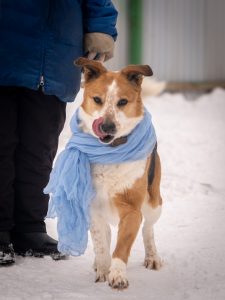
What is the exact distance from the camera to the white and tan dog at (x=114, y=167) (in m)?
2.61

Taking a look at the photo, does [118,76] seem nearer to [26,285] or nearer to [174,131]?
[26,285]

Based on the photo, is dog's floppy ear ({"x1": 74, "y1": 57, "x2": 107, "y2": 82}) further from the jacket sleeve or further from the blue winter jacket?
the jacket sleeve

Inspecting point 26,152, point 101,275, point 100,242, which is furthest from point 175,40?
point 101,275

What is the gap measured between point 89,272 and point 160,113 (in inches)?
227

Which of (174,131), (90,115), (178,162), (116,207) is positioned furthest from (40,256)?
(174,131)

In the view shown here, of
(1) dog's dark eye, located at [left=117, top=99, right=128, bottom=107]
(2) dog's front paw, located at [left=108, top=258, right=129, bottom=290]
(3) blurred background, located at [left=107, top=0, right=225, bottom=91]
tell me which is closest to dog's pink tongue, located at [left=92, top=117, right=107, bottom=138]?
(1) dog's dark eye, located at [left=117, top=99, right=128, bottom=107]

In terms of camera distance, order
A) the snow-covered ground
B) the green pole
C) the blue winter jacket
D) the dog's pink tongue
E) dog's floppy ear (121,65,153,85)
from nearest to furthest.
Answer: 1. the snow-covered ground
2. the dog's pink tongue
3. dog's floppy ear (121,65,153,85)
4. the blue winter jacket
5. the green pole

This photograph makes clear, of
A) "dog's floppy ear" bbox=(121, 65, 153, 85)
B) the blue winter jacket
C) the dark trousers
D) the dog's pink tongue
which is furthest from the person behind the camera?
the dark trousers

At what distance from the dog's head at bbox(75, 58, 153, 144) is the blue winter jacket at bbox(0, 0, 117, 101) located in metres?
0.22

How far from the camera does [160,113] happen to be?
8422 millimetres

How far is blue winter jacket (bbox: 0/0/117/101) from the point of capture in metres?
2.82

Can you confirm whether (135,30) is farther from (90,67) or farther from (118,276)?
(118,276)

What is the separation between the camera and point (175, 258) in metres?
3.04

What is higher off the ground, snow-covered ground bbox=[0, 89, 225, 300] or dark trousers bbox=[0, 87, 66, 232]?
dark trousers bbox=[0, 87, 66, 232]
